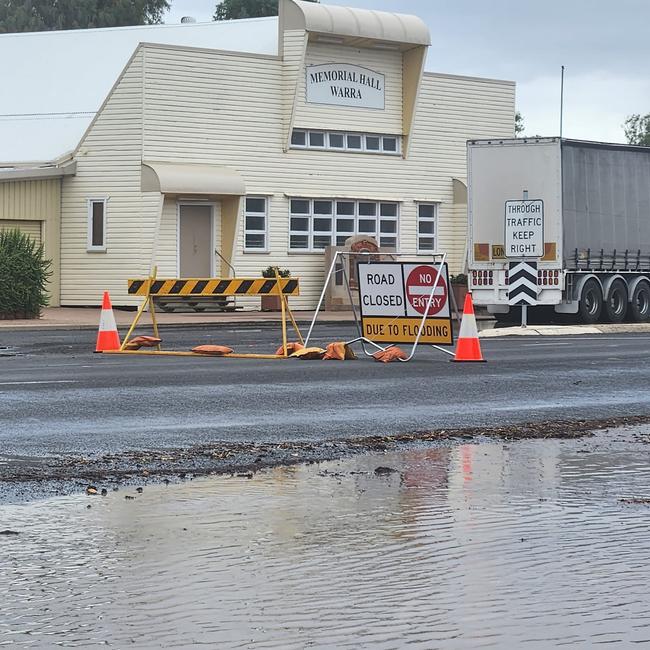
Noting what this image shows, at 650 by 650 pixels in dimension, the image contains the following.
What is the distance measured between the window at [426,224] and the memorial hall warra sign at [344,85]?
3158 mm

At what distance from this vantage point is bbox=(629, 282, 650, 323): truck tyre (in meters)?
33.1

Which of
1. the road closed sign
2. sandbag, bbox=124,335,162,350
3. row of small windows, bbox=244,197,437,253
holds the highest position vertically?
row of small windows, bbox=244,197,437,253

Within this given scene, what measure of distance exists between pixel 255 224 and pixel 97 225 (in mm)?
4066

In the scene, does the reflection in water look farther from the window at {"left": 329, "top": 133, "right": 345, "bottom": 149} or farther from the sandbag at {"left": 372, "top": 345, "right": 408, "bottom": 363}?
the window at {"left": 329, "top": 133, "right": 345, "bottom": 149}

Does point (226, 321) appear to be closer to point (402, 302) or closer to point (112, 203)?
point (112, 203)

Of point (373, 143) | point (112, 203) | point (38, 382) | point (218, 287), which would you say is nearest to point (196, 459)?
point (38, 382)

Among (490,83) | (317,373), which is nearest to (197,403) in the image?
(317,373)

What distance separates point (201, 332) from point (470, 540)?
21.9m

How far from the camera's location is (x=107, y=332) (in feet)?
69.2

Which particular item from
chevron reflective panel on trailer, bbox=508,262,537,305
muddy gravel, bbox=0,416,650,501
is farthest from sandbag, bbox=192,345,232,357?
muddy gravel, bbox=0,416,650,501

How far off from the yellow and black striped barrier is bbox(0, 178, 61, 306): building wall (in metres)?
15.0

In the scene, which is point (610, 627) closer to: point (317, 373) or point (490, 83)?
point (317, 373)

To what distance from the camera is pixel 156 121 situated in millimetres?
35531

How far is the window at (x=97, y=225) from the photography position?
3612 cm
